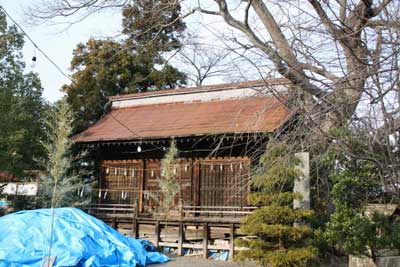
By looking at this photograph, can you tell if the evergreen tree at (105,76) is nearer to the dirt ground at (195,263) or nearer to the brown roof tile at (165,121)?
the brown roof tile at (165,121)

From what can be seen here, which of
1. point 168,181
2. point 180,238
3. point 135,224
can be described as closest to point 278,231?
point 180,238

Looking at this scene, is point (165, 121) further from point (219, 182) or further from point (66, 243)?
point (66, 243)

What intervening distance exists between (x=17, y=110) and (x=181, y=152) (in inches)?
275

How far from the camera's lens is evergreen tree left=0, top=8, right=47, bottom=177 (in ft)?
52.6

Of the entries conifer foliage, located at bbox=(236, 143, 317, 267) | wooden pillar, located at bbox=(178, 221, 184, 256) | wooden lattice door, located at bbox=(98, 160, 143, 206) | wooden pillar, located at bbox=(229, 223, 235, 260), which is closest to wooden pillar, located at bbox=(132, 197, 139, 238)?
wooden lattice door, located at bbox=(98, 160, 143, 206)

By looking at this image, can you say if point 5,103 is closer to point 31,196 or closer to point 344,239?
point 31,196

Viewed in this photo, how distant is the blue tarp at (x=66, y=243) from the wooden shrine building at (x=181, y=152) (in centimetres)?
272

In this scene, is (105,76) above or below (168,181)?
above

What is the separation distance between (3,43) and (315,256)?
46.8 feet

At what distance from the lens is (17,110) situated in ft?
56.0

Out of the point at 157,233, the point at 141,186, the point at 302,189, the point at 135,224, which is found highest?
the point at 141,186

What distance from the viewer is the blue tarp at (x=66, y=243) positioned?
1000 cm

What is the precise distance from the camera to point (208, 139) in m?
14.1

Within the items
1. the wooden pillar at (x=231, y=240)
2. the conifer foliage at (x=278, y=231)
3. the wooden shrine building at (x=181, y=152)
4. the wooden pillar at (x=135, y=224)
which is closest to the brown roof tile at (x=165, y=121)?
the wooden shrine building at (x=181, y=152)
